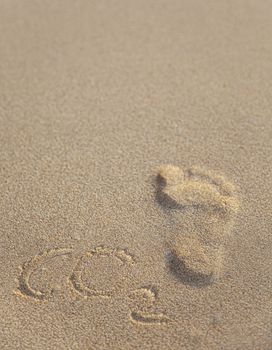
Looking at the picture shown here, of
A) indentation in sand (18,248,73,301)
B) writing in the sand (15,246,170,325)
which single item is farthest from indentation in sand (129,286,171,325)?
indentation in sand (18,248,73,301)

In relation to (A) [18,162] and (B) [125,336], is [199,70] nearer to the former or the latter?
(A) [18,162]

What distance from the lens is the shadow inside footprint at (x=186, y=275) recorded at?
151 centimetres

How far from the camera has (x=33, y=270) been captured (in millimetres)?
1589

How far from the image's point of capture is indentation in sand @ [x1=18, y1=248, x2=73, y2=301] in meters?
1.53

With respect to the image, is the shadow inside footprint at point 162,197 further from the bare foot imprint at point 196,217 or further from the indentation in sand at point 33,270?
the indentation in sand at point 33,270

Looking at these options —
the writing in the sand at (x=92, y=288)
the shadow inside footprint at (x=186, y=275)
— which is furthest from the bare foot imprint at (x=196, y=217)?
the writing in the sand at (x=92, y=288)

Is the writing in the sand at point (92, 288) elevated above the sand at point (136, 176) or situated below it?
below

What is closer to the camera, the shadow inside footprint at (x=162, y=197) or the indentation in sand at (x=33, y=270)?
the indentation in sand at (x=33, y=270)

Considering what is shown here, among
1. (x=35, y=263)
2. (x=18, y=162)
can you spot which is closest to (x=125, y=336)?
(x=35, y=263)

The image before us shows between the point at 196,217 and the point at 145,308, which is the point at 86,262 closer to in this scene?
the point at 145,308

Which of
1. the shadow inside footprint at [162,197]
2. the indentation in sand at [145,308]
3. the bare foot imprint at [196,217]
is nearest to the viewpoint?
the indentation in sand at [145,308]

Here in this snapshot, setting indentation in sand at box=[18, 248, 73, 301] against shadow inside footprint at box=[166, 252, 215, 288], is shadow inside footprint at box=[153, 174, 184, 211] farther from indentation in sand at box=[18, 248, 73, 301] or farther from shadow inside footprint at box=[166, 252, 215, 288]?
indentation in sand at box=[18, 248, 73, 301]

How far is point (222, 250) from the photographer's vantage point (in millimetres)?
1594

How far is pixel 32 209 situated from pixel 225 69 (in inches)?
40.5
